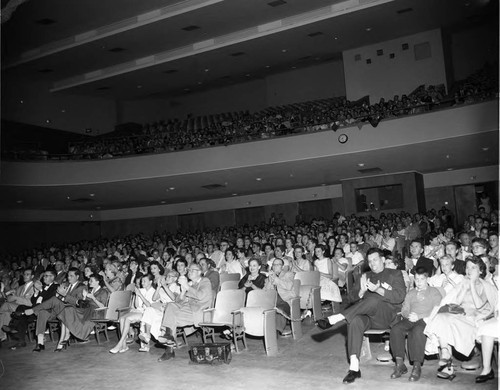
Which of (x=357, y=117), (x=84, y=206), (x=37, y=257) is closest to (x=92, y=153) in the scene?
(x=37, y=257)

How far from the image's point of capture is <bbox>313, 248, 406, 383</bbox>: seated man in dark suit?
15.8 ft

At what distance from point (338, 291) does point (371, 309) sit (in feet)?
9.15

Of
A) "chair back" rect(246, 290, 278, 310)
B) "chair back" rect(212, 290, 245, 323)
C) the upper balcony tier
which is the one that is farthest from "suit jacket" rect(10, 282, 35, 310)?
the upper balcony tier

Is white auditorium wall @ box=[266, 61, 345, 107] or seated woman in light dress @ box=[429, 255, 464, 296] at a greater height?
white auditorium wall @ box=[266, 61, 345, 107]

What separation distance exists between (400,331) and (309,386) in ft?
3.10

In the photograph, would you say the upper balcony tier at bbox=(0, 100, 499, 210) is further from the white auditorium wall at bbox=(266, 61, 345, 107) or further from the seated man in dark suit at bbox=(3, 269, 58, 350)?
the seated man in dark suit at bbox=(3, 269, 58, 350)

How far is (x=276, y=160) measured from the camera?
553 inches

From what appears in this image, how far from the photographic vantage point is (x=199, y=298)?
21.5ft

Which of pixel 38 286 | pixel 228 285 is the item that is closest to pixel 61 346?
pixel 38 286

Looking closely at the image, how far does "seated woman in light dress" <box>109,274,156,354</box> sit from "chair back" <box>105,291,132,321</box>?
33cm

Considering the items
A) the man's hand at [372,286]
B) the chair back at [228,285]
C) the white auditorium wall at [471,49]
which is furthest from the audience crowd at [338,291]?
the white auditorium wall at [471,49]

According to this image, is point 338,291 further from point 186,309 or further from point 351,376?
point 351,376

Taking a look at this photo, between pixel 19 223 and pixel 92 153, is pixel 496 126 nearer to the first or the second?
pixel 92 153

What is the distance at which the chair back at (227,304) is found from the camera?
635cm
